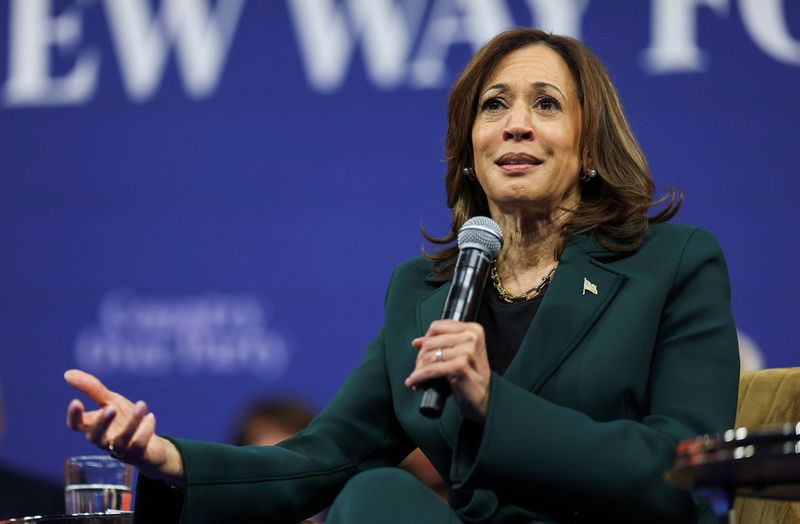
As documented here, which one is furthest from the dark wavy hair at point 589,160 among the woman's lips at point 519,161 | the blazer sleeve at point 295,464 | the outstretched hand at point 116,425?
the outstretched hand at point 116,425

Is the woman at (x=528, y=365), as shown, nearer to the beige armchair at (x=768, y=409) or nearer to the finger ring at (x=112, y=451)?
the finger ring at (x=112, y=451)

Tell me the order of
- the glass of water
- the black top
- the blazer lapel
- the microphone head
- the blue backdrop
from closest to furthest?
1. the microphone head
2. the blazer lapel
3. the black top
4. the glass of water
5. the blue backdrop

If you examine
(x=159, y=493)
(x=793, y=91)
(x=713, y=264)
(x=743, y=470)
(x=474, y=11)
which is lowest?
(x=159, y=493)

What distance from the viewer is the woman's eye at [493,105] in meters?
2.39

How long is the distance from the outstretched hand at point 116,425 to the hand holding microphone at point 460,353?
17.4 inches

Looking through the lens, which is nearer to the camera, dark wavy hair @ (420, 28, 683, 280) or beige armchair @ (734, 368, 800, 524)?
beige armchair @ (734, 368, 800, 524)

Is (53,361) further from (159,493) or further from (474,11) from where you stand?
(159,493)

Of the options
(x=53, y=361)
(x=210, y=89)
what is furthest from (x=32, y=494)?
(x=210, y=89)

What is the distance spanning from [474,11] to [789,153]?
3.53 ft

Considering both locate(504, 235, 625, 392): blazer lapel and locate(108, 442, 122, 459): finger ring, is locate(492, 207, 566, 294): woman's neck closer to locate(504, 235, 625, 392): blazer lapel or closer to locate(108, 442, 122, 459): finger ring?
locate(504, 235, 625, 392): blazer lapel

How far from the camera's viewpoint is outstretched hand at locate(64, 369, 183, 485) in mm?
1800

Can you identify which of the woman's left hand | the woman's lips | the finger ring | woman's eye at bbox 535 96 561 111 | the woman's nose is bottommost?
the finger ring

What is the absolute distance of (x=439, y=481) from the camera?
3.79 meters

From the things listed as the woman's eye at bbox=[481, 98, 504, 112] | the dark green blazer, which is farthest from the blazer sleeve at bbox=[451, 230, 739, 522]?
the woman's eye at bbox=[481, 98, 504, 112]
